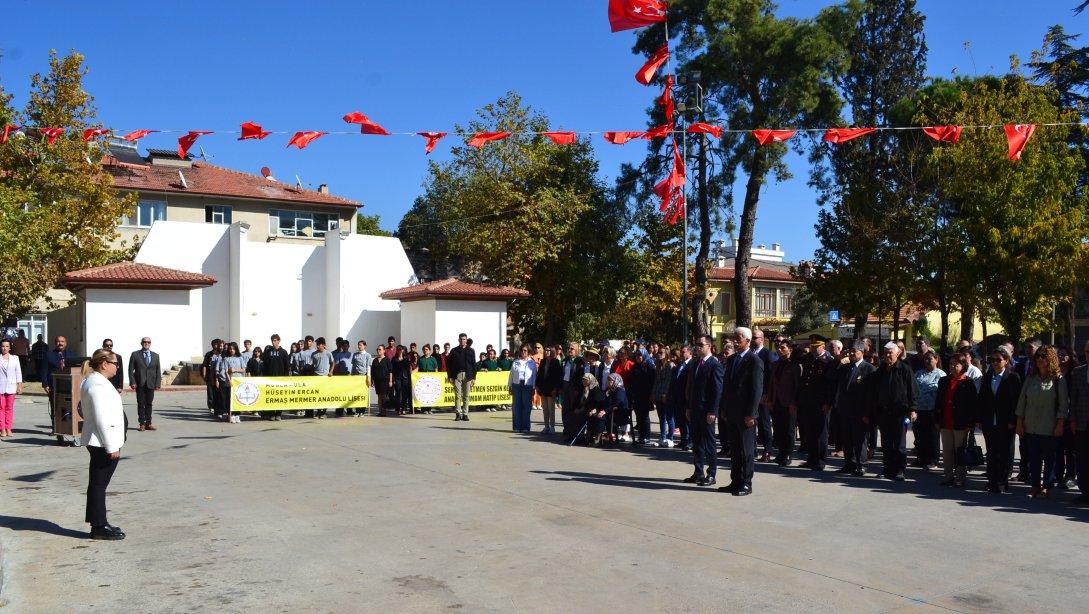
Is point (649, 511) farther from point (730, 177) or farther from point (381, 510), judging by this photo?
point (730, 177)

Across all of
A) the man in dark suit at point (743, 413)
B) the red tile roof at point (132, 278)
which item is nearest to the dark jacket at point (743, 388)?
the man in dark suit at point (743, 413)

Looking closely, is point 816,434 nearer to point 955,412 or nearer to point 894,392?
point 894,392

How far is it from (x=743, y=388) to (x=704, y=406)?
2.20 feet

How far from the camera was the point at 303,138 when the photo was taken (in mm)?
17891

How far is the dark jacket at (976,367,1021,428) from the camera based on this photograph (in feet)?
37.3

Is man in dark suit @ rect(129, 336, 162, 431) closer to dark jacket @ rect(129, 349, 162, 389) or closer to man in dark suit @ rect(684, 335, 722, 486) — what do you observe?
dark jacket @ rect(129, 349, 162, 389)

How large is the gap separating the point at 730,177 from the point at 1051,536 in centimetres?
3140

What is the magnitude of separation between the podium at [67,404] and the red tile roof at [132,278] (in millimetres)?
14411

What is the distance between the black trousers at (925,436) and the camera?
43.7ft

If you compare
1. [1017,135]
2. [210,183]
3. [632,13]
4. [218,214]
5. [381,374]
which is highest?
[210,183]

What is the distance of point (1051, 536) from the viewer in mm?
8742

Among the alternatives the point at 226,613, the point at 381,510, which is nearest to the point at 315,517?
the point at 381,510

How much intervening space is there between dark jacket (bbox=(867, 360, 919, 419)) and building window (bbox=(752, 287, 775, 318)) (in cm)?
5948

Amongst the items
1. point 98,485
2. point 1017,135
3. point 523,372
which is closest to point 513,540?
point 98,485
